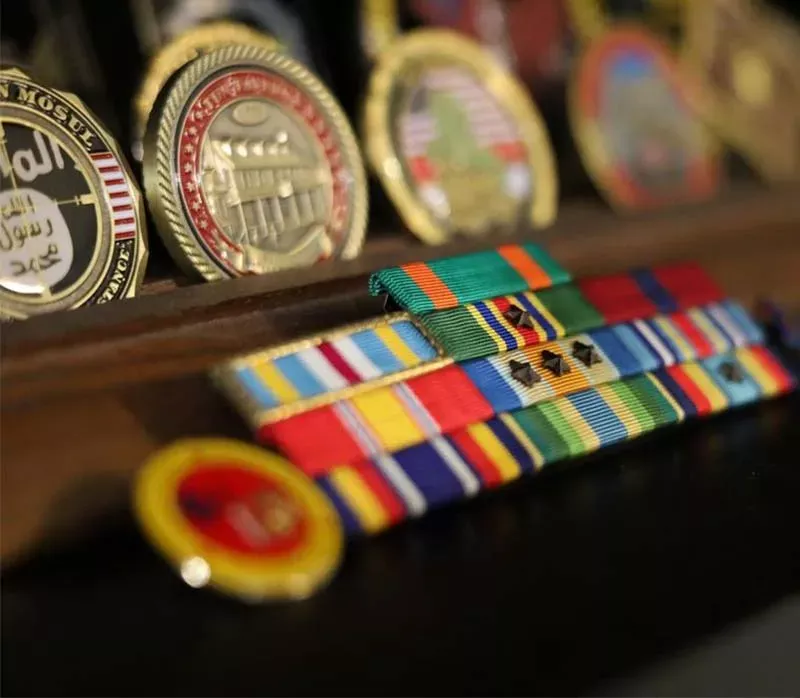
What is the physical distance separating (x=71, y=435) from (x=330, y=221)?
302 mm

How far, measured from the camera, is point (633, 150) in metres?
1.05

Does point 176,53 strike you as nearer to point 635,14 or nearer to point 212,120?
point 212,120

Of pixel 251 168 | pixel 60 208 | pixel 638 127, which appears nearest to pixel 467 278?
pixel 251 168

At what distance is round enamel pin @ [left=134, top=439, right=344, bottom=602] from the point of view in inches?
20.2

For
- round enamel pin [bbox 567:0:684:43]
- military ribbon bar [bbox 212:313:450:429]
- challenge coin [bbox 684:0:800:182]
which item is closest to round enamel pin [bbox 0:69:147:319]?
military ribbon bar [bbox 212:313:450:429]

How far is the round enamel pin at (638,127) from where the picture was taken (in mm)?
1020

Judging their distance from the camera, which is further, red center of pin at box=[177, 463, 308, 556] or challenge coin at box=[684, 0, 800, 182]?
challenge coin at box=[684, 0, 800, 182]

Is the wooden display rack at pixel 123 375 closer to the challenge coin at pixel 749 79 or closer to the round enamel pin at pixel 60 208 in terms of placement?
the round enamel pin at pixel 60 208

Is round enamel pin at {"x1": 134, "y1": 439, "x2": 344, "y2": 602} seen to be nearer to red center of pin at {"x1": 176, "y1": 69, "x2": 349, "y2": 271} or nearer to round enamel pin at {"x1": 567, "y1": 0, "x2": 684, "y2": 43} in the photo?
red center of pin at {"x1": 176, "y1": 69, "x2": 349, "y2": 271}

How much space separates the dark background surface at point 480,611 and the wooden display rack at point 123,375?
1.4 inches

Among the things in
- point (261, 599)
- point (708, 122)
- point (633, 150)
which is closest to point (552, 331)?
point (261, 599)

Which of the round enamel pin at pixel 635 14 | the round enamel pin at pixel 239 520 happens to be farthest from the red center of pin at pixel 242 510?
the round enamel pin at pixel 635 14

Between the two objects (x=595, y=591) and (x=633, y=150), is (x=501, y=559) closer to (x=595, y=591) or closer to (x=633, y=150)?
(x=595, y=591)

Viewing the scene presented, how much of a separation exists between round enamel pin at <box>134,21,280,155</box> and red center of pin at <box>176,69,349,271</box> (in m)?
0.03
